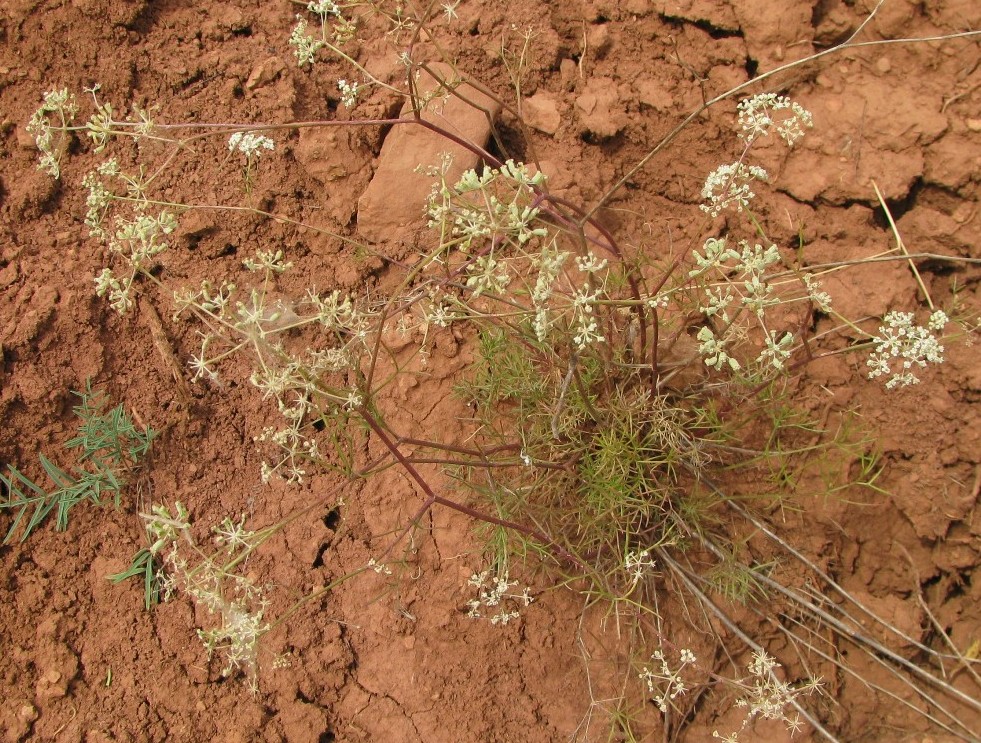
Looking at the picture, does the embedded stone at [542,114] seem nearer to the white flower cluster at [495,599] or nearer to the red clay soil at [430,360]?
the red clay soil at [430,360]

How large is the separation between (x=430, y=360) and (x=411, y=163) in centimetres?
88

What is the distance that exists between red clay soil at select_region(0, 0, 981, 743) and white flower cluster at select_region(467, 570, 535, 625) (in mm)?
74

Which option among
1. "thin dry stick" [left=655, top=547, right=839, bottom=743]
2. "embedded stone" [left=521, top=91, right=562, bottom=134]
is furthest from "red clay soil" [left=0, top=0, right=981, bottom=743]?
"thin dry stick" [left=655, top=547, right=839, bottom=743]

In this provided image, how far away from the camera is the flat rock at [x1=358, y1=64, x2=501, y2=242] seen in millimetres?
3404

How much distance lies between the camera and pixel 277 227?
11.4ft

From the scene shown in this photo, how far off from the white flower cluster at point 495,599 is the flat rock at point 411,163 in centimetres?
150

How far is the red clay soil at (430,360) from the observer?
3.03 m

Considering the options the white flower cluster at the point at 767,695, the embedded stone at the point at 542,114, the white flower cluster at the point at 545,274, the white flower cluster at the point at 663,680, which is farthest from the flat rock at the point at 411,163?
the white flower cluster at the point at 767,695

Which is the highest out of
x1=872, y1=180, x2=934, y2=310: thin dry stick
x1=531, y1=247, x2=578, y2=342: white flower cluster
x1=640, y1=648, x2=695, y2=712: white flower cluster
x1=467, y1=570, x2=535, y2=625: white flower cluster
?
x1=531, y1=247, x2=578, y2=342: white flower cluster

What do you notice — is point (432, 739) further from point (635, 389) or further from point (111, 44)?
point (111, 44)

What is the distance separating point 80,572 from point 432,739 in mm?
1553

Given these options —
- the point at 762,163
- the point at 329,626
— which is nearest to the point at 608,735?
the point at 329,626

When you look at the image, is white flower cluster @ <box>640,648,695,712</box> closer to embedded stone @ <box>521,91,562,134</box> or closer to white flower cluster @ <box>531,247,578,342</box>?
white flower cluster @ <box>531,247,578,342</box>

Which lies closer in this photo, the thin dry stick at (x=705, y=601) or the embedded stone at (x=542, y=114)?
the thin dry stick at (x=705, y=601)
